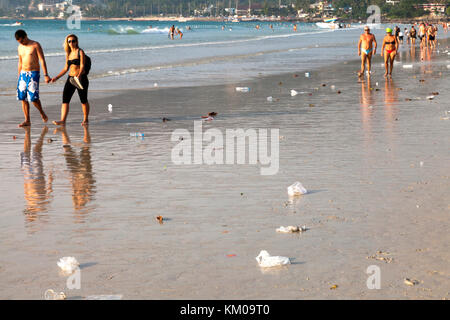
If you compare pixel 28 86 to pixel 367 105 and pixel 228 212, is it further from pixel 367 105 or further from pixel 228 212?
pixel 228 212

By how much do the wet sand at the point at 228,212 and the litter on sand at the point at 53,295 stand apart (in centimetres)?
6

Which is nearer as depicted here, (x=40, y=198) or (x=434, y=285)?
(x=434, y=285)

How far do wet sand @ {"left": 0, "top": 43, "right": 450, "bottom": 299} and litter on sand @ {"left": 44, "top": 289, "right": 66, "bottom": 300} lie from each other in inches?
2.2

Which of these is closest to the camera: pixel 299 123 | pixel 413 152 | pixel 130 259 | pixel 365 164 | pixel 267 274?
pixel 267 274

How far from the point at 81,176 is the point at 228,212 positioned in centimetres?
272

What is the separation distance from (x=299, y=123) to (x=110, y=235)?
25.5 ft

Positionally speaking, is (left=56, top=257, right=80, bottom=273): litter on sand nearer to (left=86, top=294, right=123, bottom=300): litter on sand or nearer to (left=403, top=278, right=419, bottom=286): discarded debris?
(left=86, top=294, right=123, bottom=300): litter on sand

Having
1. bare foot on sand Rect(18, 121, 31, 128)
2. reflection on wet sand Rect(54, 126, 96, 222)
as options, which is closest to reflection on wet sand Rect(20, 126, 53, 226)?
reflection on wet sand Rect(54, 126, 96, 222)

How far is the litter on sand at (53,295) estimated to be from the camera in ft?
17.1

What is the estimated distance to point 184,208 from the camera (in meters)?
7.66

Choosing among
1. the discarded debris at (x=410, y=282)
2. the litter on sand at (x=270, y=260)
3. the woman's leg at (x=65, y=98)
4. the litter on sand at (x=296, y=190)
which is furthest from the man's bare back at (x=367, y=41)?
the discarded debris at (x=410, y=282)

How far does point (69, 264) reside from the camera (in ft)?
18.8
